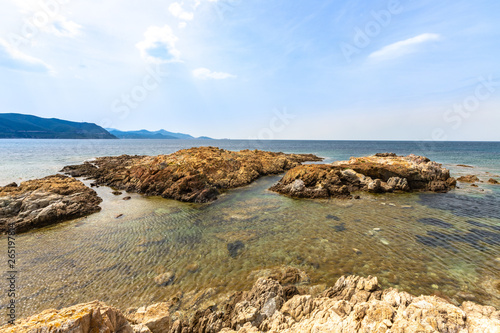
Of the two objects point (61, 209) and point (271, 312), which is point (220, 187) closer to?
point (61, 209)

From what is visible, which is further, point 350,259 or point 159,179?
point 159,179

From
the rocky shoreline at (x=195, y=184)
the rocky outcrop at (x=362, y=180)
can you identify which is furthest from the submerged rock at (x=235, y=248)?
the rocky outcrop at (x=362, y=180)

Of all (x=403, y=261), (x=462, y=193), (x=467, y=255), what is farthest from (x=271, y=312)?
(x=462, y=193)

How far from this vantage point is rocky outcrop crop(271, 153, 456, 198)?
92.9 ft

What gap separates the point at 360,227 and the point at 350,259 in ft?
18.9

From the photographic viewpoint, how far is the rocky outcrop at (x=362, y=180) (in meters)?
28.3

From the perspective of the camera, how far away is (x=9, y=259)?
1348 centimetres

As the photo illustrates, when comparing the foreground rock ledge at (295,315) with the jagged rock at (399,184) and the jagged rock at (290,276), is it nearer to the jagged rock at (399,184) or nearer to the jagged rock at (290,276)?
the jagged rock at (290,276)

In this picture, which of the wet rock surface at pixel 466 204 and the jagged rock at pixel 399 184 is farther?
the jagged rock at pixel 399 184

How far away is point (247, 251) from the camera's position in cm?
1435

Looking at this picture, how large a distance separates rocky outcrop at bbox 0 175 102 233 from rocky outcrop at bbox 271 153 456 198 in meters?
24.8

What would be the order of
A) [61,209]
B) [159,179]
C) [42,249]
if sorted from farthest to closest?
[159,179]
[61,209]
[42,249]

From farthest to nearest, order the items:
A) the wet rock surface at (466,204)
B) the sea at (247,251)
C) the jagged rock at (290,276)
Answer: the wet rock surface at (466,204), the jagged rock at (290,276), the sea at (247,251)

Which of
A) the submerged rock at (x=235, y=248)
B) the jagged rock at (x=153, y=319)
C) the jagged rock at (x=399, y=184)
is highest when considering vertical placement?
the jagged rock at (x=399, y=184)
